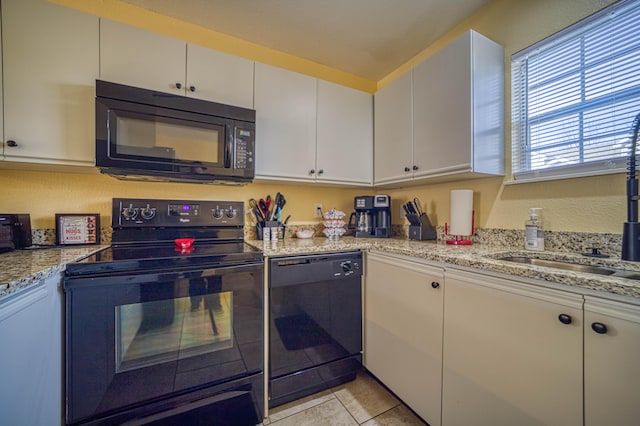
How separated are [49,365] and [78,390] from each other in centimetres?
18

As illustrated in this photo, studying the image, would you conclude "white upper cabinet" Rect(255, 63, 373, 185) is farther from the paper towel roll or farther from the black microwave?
the paper towel roll

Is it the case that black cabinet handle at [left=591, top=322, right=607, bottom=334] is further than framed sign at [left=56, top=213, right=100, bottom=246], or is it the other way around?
framed sign at [left=56, top=213, right=100, bottom=246]

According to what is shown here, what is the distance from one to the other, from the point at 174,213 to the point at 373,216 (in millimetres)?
1437

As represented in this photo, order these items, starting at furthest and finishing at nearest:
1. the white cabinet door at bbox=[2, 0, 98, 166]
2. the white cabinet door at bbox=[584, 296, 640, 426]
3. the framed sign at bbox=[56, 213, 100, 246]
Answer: the framed sign at bbox=[56, 213, 100, 246] < the white cabinet door at bbox=[2, 0, 98, 166] < the white cabinet door at bbox=[584, 296, 640, 426]

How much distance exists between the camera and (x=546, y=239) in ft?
4.27

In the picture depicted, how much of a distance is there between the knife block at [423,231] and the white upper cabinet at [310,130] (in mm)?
532

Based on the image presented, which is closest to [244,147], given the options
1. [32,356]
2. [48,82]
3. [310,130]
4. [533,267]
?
[310,130]

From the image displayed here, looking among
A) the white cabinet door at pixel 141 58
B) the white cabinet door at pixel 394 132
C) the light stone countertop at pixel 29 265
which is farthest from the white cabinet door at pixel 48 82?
the white cabinet door at pixel 394 132

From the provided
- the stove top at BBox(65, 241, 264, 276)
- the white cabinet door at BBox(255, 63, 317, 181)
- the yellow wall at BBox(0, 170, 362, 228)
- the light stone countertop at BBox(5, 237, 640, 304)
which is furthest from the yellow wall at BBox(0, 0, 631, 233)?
the stove top at BBox(65, 241, 264, 276)

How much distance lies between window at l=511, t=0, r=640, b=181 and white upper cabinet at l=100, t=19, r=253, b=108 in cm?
167

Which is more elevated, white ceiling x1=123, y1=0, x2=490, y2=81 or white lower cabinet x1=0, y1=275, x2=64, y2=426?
white ceiling x1=123, y1=0, x2=490, y2=81

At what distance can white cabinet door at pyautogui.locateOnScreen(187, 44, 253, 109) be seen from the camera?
148 centimetres

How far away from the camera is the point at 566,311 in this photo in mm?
785

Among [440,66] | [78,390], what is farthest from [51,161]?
[440,66]
